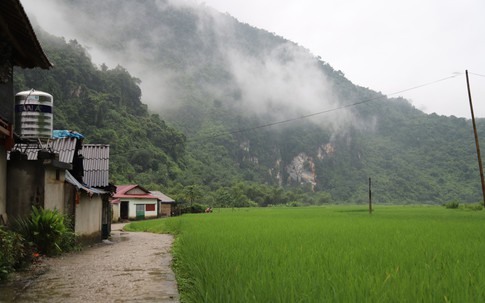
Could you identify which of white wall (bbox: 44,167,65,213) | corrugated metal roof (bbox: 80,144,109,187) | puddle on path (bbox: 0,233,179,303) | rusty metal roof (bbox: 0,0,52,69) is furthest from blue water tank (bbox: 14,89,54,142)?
corrugated metal roof (bbox: 80,144,109,187)

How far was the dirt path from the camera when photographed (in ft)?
18.9

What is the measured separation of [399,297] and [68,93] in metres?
69.9

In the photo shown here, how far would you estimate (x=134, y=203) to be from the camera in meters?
40.8

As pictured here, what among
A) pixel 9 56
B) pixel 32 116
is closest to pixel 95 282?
pixel 9 56

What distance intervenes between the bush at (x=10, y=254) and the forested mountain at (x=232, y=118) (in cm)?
4397

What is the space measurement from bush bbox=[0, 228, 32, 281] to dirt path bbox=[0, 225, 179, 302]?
1.19ft

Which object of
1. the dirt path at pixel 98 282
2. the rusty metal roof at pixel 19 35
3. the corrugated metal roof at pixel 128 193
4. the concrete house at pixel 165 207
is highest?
the rusty metal roof at pixel 19 35

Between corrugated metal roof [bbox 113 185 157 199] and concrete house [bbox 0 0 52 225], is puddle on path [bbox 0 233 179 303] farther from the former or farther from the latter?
corrugated metal roof [bbox 113 185 157 199]

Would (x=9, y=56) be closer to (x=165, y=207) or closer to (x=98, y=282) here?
(x=98, y=282)

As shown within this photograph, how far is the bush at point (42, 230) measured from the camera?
10.1 m

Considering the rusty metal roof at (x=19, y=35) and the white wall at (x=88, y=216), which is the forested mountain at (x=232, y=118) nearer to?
the white wall at (x=88, y=216)

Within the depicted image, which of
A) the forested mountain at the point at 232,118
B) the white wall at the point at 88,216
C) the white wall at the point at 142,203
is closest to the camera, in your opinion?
the white wall at the point at 88,216

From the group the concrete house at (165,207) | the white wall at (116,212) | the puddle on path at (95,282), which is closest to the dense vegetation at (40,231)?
the puddle on path at (95,282)

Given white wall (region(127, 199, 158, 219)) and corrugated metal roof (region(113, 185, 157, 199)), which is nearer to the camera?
corrugated metal roof (region(113, 185, 157, 199))
